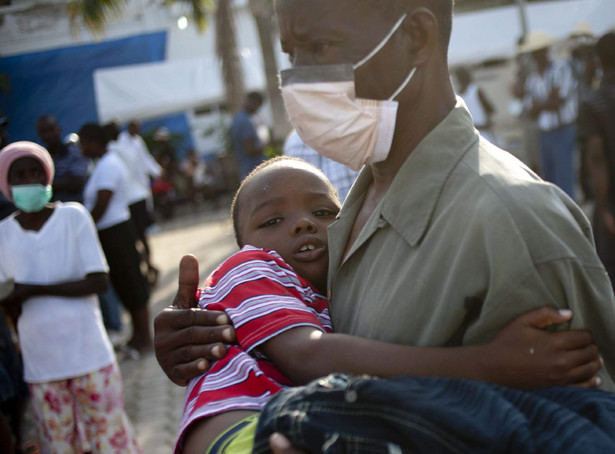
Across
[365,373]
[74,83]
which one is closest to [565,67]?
[365,373]

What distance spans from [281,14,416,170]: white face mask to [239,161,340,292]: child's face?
398mm

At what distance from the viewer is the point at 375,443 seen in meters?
1.24

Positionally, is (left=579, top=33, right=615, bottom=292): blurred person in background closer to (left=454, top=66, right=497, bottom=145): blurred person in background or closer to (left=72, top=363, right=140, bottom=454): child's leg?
(left=72, top=363, right=140, bottom=454): child's leg

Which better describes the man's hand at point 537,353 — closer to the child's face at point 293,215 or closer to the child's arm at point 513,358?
the child's arm at point 513,358

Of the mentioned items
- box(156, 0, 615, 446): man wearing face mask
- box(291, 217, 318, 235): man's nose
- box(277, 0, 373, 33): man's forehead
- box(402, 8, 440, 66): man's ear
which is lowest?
box(291, 217, 318, 235): man's nose

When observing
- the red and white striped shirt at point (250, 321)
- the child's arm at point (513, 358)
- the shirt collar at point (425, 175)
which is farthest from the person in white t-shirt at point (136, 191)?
the child's arm at point (513, 358)

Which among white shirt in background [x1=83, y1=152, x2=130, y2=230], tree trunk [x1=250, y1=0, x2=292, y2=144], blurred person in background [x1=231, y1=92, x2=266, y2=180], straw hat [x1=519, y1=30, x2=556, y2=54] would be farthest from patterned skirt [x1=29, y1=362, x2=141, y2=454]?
tree trunk [x1=250, y1=0, x2=292, y2=144]

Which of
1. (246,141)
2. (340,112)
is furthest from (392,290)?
(246,141)

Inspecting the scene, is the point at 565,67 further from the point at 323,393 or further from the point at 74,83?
the point at 74,83

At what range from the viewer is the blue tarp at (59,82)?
15969 mm

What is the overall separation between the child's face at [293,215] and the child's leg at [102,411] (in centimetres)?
250

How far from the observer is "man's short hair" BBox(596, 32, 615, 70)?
189 inches

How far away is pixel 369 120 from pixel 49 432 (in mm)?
3436

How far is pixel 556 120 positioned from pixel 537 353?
708cm
